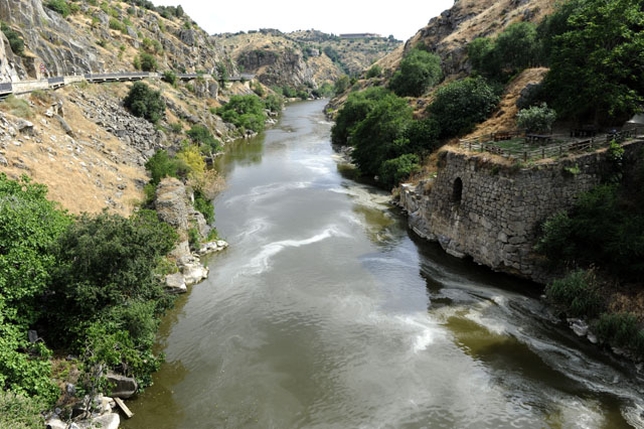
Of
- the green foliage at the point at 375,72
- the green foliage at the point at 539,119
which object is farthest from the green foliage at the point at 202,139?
the green foliage at the point at 375,72

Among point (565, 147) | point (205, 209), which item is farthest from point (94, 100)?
point (565, 147)

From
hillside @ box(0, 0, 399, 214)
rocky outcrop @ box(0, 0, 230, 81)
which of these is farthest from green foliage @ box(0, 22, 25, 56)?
rocky outcrop @ box(0, 0, 230, 81)

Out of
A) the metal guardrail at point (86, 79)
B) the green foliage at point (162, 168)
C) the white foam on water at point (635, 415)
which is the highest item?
the metal guardrail at point (86, 79)

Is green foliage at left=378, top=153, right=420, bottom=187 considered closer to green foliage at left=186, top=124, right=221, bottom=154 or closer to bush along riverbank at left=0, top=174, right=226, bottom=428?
green foliage at left=186, top=124, right=221, bottom=154

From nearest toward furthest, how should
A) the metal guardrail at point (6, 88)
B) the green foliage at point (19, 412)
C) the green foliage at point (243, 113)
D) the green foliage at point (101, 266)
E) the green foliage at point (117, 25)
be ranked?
the green foliage at point (19, 412), the green foliage at point (101, 266), the metal guardrail at point (6, 88), the green foliage at point (117, 25), the green foliage at point (243, 113)

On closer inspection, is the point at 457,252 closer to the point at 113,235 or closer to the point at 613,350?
the point at 613,350

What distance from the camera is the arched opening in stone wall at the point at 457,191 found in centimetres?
2800

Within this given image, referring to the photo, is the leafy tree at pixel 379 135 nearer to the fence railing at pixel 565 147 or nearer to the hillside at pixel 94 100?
the fence railing at pixel 565 147

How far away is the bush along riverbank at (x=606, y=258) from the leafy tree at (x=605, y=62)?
391cm

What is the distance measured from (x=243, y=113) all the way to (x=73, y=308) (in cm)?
7175

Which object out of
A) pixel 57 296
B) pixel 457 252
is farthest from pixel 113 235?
pixel 457 252

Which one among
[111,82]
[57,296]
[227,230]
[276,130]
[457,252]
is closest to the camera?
[57,296]

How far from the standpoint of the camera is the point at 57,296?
1611 centimetres

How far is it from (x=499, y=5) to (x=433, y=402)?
7705cm
